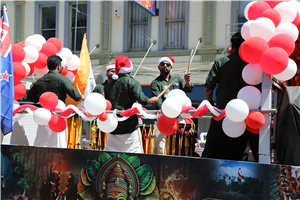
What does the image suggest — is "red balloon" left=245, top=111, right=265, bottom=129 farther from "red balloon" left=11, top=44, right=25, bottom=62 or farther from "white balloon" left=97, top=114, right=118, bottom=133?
"red balloon" left=11, top=44, right=25, bottom=62

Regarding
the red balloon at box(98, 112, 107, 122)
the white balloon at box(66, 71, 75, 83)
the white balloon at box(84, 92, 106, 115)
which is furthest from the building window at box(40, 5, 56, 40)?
the white balloon at box(84, 92, 106, 115)

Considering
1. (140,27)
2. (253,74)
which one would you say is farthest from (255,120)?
(140,27)

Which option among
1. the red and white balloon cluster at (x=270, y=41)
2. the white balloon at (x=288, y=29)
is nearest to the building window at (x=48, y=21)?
the red and white balloon cluster at (x=270, y=41)

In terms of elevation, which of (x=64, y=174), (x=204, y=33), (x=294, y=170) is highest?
(x=204, y=33)

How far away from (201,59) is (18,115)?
30.9 ft

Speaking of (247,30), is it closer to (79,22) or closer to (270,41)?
(270,41)

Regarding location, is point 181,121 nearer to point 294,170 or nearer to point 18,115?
point 18,115

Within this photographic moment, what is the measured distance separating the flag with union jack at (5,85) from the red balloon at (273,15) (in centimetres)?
284

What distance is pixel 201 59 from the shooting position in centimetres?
1300

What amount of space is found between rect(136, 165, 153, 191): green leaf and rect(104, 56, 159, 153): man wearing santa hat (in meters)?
1.39

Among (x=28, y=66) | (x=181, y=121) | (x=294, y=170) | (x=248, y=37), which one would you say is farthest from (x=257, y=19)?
(x=28, y=66)

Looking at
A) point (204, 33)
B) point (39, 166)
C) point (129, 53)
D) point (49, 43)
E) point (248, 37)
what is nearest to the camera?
point (248, 37)

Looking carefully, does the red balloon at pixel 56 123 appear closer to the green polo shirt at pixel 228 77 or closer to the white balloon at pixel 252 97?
the green polo shirt at pixel 228 77

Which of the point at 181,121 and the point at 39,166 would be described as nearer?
the point at 39,166
